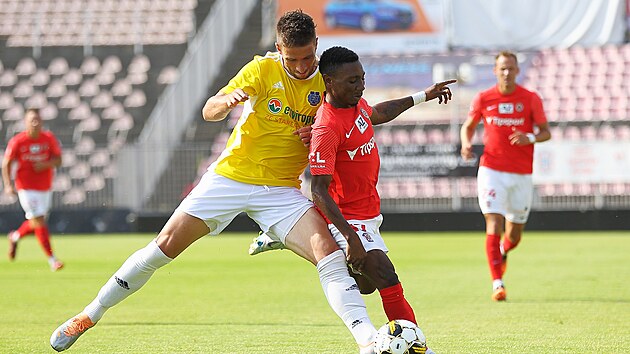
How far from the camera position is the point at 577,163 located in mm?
21203

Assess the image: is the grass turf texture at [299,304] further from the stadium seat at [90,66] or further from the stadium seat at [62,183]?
the stadium seat at [90,66]

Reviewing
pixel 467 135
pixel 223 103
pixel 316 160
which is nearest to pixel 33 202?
pixel 467 135

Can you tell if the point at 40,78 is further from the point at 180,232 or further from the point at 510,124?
the point at 180,232

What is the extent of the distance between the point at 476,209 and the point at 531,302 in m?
12.1

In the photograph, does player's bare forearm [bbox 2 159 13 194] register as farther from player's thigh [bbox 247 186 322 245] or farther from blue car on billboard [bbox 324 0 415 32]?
blue car on billboard [bbox 324 0 415 32]

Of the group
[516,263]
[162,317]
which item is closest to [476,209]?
[516,263]

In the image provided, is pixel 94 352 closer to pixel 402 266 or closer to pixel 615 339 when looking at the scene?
pixel 615 339

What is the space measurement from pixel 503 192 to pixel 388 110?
4.06 m

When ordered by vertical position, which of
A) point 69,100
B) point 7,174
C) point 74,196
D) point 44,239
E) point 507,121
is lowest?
point 74,196

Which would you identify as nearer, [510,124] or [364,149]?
[364,149]

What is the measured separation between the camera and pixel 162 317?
8.82 m

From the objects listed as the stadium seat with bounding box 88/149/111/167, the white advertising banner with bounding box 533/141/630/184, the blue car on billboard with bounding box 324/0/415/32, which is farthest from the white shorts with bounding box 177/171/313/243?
the blue car on billboard with bounding box 324/0/415/32

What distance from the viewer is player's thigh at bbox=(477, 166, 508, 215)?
10469 mm

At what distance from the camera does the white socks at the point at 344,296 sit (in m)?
5.73
